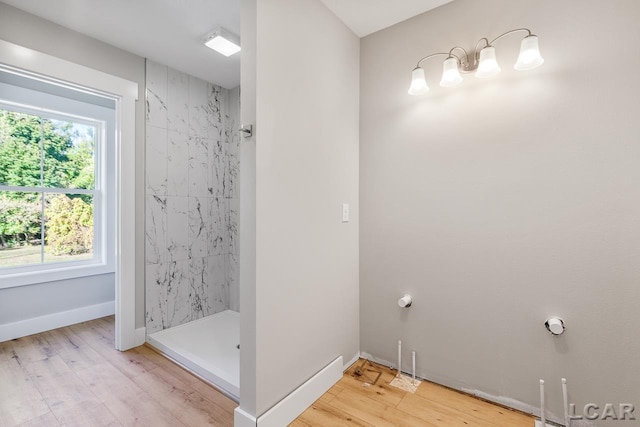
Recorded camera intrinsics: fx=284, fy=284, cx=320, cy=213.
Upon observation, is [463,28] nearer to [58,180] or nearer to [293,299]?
[293,299]

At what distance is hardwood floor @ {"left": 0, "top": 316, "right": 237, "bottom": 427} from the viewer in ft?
5.32

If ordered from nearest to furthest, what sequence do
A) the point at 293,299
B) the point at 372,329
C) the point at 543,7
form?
the point at 543,7, the point at 293,299, the point at 372,329

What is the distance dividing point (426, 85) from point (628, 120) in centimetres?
100

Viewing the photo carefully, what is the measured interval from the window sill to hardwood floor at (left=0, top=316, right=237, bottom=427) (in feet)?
1.79

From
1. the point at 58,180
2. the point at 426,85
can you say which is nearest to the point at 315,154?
the point at 426,85

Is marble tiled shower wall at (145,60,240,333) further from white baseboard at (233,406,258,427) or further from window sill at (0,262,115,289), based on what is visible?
white baseboard at (233,406,258,427)

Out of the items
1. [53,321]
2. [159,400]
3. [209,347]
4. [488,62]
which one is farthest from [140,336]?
[488,62]

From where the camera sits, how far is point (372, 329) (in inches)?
85.9

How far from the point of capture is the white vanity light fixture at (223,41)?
215 cm

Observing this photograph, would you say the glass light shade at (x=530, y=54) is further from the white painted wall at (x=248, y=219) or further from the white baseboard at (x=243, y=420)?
the white baseboard at (x=243, y=420)

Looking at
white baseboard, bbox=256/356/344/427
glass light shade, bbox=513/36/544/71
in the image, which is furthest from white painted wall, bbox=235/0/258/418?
glass light shade, bbox=513/36/544/71

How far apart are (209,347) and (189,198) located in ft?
4.78

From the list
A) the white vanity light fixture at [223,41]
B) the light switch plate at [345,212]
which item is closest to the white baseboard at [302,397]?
the light switch plate at [345,212]

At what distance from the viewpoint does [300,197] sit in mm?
1716
